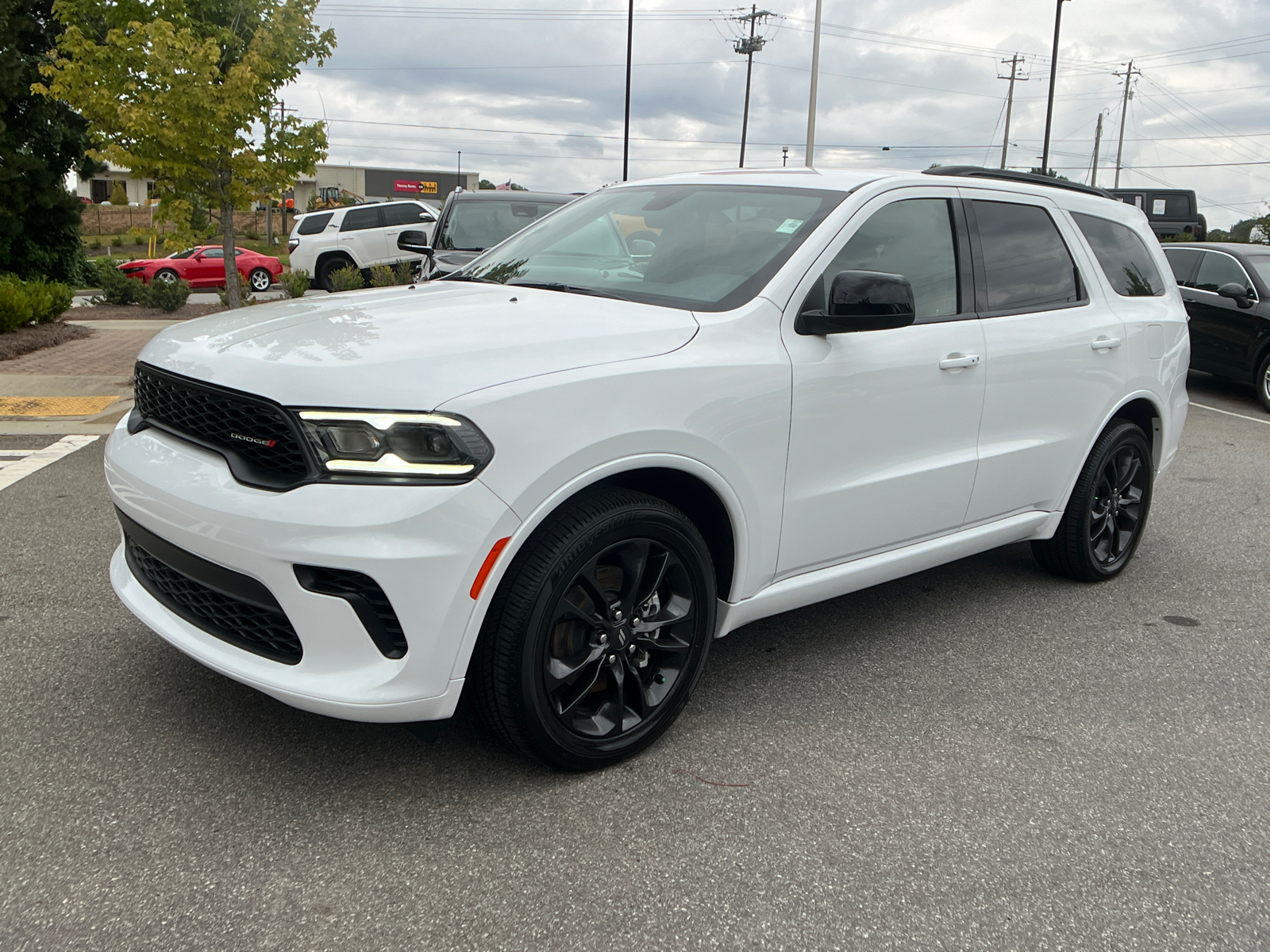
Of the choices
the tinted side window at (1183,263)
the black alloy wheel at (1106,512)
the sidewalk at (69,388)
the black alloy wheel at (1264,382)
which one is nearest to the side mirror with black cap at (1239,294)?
the black alloy wheel at (1264,382)

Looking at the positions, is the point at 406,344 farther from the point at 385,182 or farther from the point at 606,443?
the point at 385,182

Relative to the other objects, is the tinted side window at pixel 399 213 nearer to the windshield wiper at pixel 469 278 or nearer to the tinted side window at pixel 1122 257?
the windshield wiper at pixel 469 278

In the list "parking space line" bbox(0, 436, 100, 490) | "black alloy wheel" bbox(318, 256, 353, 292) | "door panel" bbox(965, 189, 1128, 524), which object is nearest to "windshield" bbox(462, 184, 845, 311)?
"door panel" bbox(965, 189, 1128, 524)

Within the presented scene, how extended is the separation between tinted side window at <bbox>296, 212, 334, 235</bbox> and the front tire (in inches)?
Answer: 808

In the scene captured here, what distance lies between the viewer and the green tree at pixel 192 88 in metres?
10.5

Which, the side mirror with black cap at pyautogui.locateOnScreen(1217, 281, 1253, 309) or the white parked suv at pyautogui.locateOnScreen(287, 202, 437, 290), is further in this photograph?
the white parked suv at pyautogui.locateOnScreen(287, 202, 437, 290)

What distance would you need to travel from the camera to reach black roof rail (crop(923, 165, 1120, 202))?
4.17m

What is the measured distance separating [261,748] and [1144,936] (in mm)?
2423

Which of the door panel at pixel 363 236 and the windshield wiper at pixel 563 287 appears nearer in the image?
the windshield wiper at pixel 563 287

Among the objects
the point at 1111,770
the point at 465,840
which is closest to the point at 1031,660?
the point at 1111,770

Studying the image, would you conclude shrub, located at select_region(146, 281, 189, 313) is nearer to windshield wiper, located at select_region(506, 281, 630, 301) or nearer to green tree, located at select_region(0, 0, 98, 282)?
green tree, located at select_region(0, 0, 98, 282)

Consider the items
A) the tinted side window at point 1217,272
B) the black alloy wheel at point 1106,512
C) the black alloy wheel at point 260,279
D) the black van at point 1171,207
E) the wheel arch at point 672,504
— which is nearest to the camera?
the wheel arch at point 672,504

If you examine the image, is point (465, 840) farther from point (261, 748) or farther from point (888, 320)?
point (888, 320)

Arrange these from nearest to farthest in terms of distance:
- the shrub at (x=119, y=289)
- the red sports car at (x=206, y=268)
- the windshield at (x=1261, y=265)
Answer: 1. the windshield at (x=1261, y=265)
2. the shrub at (x=119, y=289)
3. the red sports car at (x=206, y=268)
